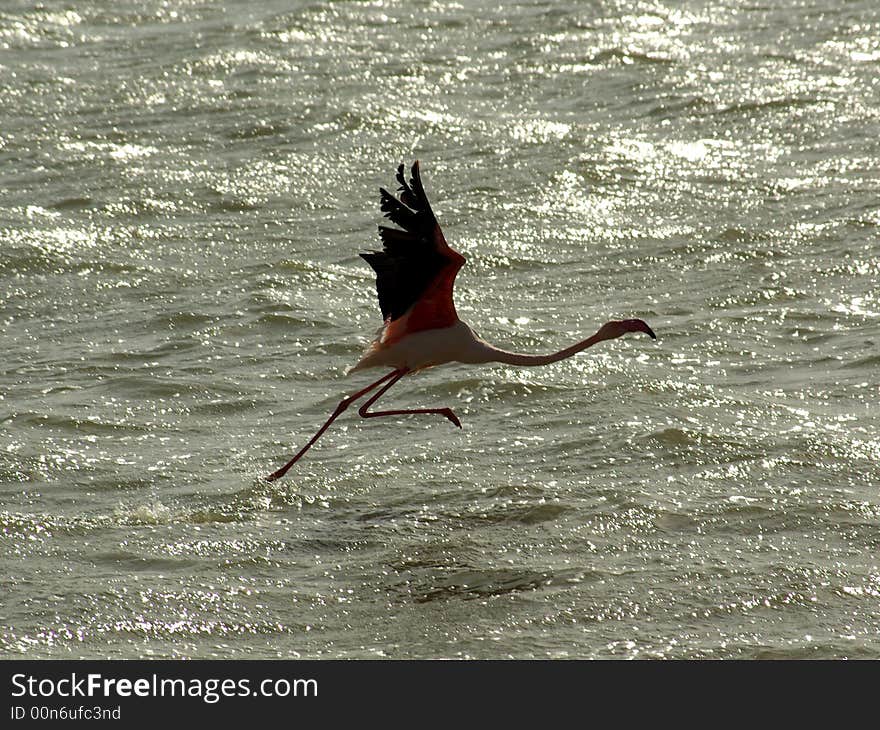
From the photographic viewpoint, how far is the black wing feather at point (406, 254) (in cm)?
867

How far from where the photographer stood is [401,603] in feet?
26.0

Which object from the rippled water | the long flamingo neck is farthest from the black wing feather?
the rippled water

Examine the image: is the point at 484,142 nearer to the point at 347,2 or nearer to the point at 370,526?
the point at 347,2

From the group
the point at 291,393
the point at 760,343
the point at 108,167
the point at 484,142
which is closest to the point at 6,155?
the point at 108,167

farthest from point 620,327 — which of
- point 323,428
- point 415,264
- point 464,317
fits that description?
point 464,317


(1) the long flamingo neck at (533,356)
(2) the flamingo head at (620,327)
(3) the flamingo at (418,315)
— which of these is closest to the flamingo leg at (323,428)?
(3) the flamingo at (418,315)

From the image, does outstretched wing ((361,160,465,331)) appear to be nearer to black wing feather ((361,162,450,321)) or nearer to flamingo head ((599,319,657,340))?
black wing feather ((361,162,450,321))

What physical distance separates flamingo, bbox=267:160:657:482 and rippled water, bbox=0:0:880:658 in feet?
1.82

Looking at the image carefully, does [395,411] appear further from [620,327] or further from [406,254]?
[620,327]

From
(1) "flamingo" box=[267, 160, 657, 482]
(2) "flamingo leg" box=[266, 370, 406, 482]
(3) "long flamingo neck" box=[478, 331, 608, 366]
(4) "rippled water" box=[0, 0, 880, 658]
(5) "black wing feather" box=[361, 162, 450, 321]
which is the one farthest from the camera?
(3) "long flamingo neck" box=[478, 331, 608, 366]

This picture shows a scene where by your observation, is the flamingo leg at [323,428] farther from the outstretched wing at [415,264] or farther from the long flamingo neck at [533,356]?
the long flamingo neck at [533,356]

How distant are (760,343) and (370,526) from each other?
4.21 m

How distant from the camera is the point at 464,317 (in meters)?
12.4

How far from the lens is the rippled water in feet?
26.1
